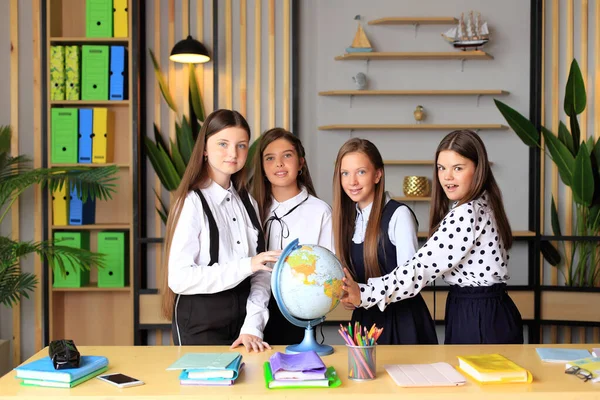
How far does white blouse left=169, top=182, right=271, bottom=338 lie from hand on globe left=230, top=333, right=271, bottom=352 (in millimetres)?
51

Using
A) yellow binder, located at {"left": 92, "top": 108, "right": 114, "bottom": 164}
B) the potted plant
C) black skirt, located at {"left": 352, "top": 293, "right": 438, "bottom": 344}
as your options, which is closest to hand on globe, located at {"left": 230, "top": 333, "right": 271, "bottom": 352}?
black skirt, located at {"left": 352, "top": 293, "right": 438, "bottom": 344}

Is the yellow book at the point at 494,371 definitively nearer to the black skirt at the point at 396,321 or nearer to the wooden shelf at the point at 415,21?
the black skirt at the point at 396,321

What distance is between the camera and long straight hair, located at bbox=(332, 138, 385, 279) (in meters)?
2.53

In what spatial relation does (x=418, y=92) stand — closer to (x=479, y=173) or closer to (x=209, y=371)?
(x=479, y=173)

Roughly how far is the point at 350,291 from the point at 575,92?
289 cm

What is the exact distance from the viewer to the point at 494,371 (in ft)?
A: 6.09

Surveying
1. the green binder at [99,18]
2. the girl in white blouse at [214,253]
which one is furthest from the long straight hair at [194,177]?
the green binder at [99,18]

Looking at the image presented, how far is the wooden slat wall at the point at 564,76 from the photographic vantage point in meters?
5.02

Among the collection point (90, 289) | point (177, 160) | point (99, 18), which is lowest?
point (90, 289)

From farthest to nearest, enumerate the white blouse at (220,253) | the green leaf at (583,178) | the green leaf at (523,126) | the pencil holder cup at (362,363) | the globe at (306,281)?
the green leaf at (523,126) → the green leaf at (583,178) → the white blouse at (220,253) → the globe at (306,281) → the pencil holder cup at (362,363)

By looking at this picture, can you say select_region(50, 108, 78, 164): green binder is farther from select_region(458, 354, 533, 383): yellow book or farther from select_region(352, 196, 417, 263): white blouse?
select_region(458, 354, 533, 383): yellow book

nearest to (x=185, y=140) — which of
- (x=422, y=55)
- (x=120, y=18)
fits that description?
(x=120, y=18)

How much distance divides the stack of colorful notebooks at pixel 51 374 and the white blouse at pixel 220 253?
50cm

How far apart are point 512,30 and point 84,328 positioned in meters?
3.85
